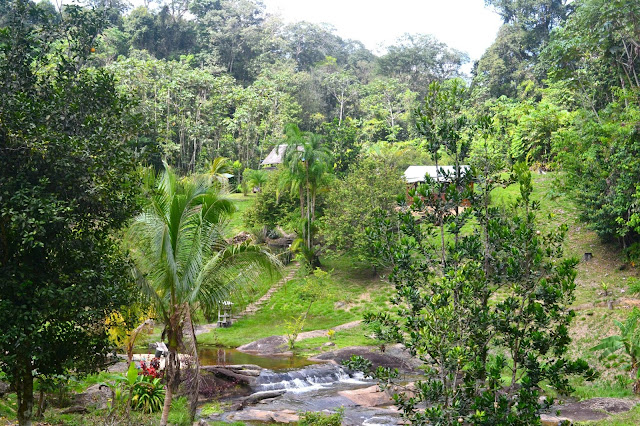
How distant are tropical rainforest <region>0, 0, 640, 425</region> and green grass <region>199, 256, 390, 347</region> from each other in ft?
0.62

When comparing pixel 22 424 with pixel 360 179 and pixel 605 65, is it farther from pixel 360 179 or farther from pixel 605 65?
pixel 605 65

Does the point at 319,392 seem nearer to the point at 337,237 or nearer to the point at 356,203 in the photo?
the point at 337,237

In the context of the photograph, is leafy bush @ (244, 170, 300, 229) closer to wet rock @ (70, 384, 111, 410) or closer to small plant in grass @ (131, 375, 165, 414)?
wet rock @ (70, 384, 111, 410)

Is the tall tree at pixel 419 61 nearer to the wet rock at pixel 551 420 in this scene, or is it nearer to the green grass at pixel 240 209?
the green grass at pixel 240 209

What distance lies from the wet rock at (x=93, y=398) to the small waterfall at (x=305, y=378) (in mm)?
5016

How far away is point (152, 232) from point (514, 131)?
30.6m

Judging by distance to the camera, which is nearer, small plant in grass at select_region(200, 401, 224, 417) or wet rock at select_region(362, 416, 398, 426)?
wet rock at select_region(362, 416, 398, 426)

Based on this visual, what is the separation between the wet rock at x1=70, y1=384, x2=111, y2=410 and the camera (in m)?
12.9

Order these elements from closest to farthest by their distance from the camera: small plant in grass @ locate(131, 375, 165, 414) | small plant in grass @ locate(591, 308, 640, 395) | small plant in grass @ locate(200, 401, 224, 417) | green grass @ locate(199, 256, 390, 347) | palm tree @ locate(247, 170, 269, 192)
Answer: small plant in grass @ locate(131, 375, 165, 414)
small plant in grass @ locate(200, 401, 224, 417)
small plant in grass @ locate(591, 308, 640, 395)
green grass @ locate(199, 256, 390, 347)
palm tree @ locate(247, 170, 269, 192)

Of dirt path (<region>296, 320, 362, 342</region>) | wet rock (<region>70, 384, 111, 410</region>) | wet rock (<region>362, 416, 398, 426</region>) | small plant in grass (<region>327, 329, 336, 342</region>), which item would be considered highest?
wet rock (<region>70, 384, 111, 410</region>)

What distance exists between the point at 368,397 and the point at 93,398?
776cm

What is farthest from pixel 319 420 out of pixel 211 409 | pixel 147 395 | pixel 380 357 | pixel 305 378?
pixel 380 357

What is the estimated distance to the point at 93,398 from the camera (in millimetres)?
13305

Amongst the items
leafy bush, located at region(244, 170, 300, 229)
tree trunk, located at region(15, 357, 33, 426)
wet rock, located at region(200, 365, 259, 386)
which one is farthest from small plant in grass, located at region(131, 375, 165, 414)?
leafy bush, located at region(244, 170, 300, 229)
